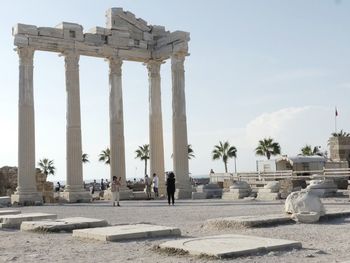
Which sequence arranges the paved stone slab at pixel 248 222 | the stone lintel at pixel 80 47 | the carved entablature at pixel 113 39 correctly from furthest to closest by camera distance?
the carved entablature at pixel 113 39
the stone lintel at pixel 80 47
the paved stone slab at pixel 248 222

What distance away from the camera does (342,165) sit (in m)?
39.7

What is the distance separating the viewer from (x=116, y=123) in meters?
30.7

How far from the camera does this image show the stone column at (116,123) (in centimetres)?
3052

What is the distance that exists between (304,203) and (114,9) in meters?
21.3

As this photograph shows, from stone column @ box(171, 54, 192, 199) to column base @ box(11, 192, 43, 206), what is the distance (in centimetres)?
767

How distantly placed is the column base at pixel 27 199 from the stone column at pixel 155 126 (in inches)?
303

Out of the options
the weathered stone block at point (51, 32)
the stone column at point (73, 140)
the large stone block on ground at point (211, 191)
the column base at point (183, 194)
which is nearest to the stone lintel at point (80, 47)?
the weathered stone block at point (51, 32)

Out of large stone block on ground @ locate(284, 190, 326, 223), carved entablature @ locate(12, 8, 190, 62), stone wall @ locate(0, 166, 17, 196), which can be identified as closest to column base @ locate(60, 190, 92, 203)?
carved entablature @ locate(12, 8, 190, 62)

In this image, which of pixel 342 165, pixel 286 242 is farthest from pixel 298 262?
pixel 342 165

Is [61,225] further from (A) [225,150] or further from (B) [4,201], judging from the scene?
(A) [225,150]

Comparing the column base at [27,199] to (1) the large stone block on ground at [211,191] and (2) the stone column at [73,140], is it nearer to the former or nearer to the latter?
(2) the stone column at [73,140]

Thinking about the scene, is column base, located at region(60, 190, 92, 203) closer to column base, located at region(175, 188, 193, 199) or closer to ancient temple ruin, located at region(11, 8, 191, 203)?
ancient temple ruin, located at region(11, 8, 191, 203)

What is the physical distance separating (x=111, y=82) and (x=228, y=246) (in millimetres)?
23661

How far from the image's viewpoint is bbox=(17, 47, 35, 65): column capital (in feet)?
90.7
